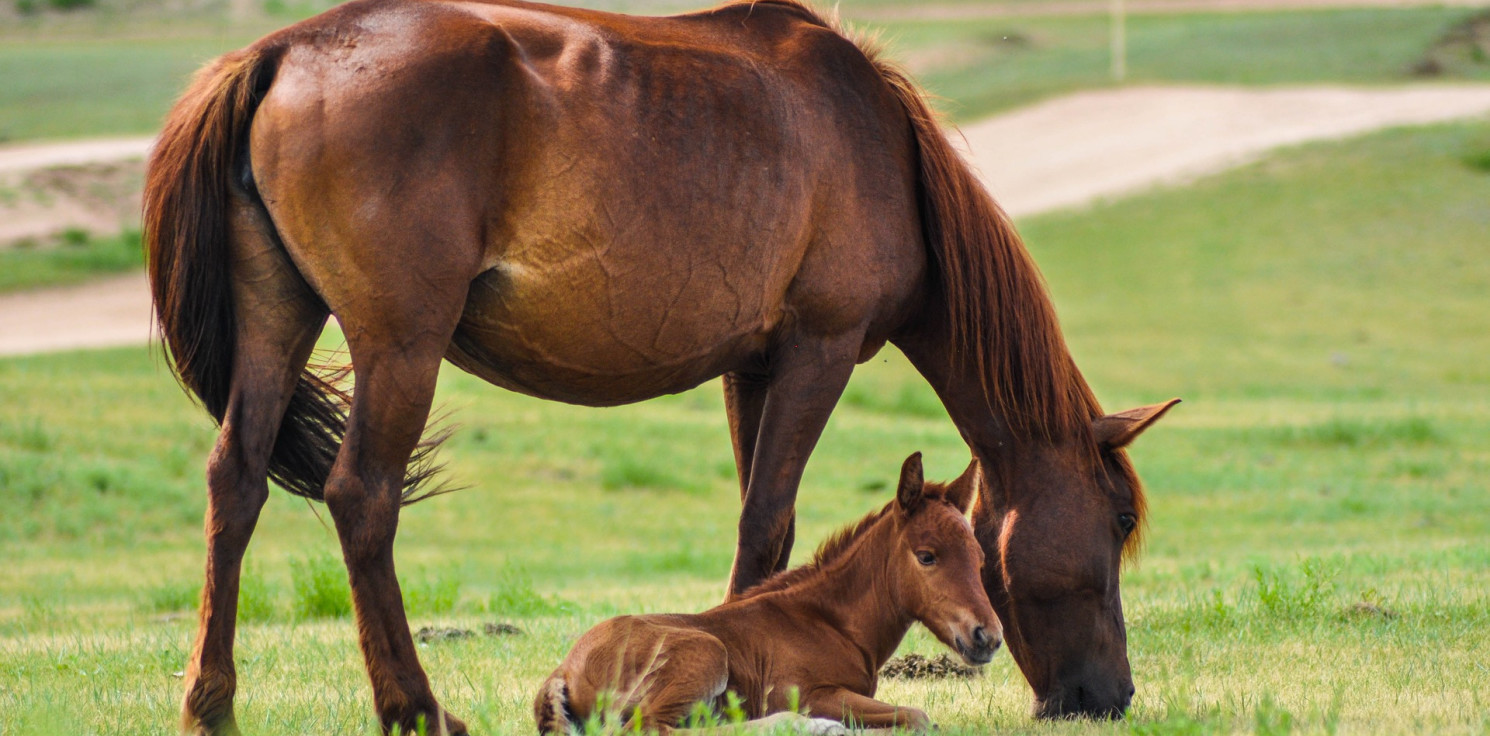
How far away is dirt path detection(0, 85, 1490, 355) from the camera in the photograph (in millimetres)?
32312

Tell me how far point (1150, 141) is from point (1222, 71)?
899cm

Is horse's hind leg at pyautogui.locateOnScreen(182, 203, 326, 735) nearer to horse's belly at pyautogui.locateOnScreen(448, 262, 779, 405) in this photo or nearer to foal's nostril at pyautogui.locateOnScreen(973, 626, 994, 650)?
horse's belly at pyautogui.locateOnScreen(448, 262, 779, 405)

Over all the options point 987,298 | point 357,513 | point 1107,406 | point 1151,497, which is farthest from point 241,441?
point 1107,406

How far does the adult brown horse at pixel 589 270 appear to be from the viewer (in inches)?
169

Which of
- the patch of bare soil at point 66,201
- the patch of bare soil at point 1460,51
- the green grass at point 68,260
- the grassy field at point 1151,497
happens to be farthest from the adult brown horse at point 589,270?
the patch of bare soil at point 1460,51

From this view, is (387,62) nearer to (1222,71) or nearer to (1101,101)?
(1101,101)

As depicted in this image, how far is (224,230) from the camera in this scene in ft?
Answer: 14.5

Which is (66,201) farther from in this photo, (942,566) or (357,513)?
(942,566)

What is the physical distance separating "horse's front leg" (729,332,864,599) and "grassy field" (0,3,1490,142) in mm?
30321

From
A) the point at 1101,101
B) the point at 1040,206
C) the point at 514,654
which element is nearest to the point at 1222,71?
the point at 1101,101

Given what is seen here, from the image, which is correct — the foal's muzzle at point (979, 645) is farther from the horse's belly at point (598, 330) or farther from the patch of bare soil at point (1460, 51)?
the patch of bare soil at point (1460, 51)

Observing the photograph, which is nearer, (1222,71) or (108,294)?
(108,294)

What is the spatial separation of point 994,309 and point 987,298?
0.05 meters

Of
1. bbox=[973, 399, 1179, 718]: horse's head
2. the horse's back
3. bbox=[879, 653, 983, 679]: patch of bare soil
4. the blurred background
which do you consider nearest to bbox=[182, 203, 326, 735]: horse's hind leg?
the horse's back
